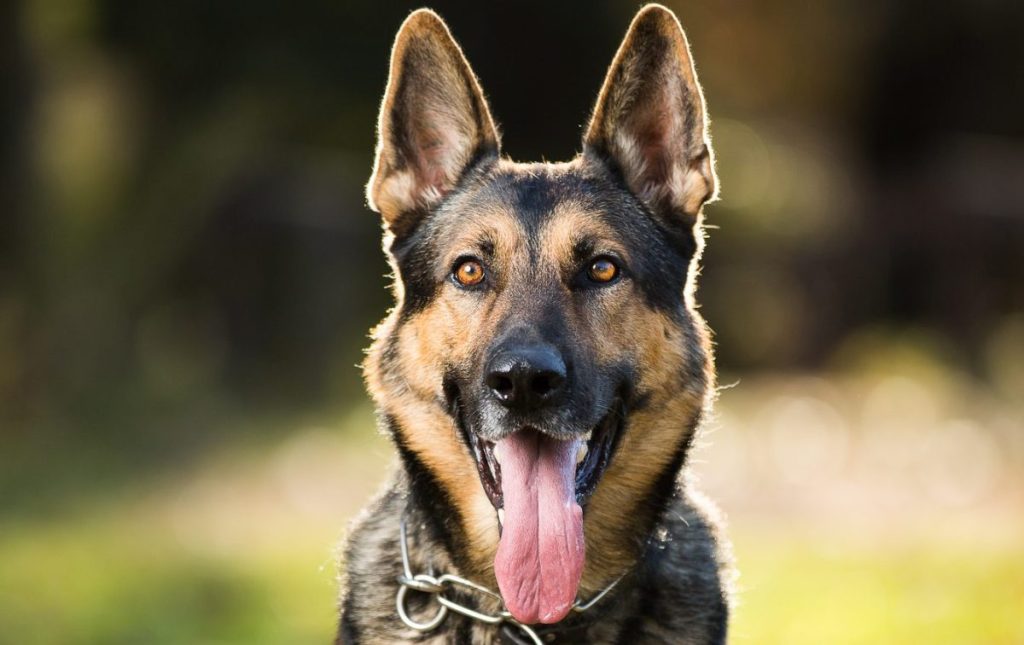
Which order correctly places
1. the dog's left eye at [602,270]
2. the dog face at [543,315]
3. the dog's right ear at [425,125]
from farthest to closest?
the dog's right ear at [425,125]
the dog's left eye at [602,270]
the dog face at [543,315]

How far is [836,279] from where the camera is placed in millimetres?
18953

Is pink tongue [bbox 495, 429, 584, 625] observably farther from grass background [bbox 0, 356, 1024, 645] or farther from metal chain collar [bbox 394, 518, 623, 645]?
grass background [bbox 0, 356, 1024, 645]

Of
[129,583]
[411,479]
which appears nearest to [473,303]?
[411,479]

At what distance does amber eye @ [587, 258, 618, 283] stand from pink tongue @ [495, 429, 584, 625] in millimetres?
675

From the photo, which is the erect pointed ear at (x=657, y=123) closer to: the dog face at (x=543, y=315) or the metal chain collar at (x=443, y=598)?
the dog face at (x=543, y=315)

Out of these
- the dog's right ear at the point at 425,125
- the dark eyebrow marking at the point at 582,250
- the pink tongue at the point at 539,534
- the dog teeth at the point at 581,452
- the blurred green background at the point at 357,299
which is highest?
the dog's right ear at the point at 425,125

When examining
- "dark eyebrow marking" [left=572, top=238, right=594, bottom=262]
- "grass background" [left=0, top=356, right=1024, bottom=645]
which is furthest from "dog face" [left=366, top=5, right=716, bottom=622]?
"grass background" [left=0, top=356, right=1024, bottom=645]

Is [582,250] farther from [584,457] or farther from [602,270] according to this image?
[584,457]

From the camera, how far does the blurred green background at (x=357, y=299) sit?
885 centimetres

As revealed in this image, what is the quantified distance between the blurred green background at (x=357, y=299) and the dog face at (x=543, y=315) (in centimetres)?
71

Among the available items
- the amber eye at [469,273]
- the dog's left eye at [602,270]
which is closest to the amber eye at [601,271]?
the dog's left eye at [602,270]

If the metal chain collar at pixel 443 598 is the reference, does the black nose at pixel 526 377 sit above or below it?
above

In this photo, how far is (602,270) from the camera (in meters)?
4.69

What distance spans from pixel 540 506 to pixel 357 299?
42.8 ft
